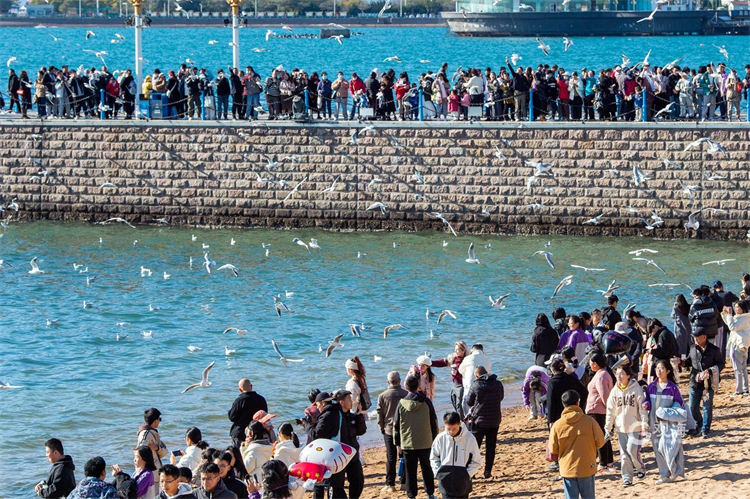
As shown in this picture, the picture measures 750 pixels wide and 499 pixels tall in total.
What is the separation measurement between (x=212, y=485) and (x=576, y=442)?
119 inches

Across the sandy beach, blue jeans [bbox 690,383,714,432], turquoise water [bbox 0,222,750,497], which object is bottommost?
turquoise water [bbox 0,222,750,497]

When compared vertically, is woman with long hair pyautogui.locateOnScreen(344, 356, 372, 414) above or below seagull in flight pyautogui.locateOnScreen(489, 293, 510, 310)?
above

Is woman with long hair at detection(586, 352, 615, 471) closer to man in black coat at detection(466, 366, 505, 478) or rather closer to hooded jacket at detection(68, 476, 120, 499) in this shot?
man in black coat at detection(466, 366, 505, 478)

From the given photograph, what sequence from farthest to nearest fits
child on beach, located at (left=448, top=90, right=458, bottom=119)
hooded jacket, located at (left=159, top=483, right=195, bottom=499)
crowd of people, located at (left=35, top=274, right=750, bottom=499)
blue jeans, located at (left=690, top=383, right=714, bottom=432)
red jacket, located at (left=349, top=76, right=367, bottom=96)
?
red jacket, located at (left=349, top=76, right=367, bottom=96) < child on beach, located at (left=448, top=90, right=458, bottom=119) < blue jeans, located at (left=690, top=383, right=714, bottom=432) < crowd of people, located at (left=35, top=274, right=750, bottom=499) < hooded jacket, located at (left=159, top=483, right=195, bottom=499)

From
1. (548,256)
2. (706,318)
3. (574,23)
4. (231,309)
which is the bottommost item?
(231,309)

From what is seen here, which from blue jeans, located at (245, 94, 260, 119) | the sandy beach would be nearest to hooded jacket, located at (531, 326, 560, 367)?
the sandy beach

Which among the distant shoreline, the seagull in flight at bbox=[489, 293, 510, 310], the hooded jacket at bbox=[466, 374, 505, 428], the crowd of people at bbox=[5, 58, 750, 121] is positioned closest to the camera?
the hooded jacket at bbox=[466, 374, 505, 428]

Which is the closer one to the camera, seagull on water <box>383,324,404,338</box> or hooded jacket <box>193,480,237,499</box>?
hooded jacket <box>193,480,237,499</box>

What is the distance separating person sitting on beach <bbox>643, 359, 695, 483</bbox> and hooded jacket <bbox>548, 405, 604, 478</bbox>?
1.36 metres

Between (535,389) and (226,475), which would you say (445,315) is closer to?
(535,389)

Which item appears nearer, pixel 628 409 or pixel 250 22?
pixel 628 409

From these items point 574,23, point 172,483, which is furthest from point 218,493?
point 574,23

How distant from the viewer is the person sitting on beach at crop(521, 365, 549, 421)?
14.9 metres

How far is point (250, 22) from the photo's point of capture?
15462cm
